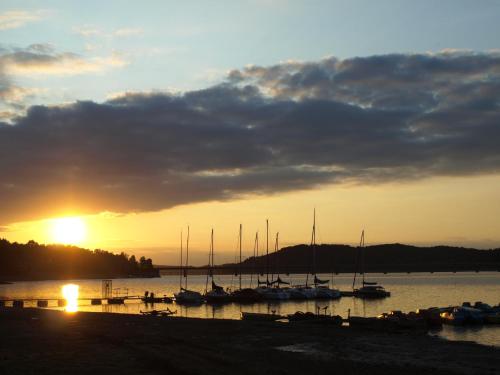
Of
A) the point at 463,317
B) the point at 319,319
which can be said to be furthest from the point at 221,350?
the point at 463,317

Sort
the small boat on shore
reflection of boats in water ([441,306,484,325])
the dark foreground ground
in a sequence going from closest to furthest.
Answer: the dark foreground ground → the small boat on shore → reflection of boats in water ([441,306,484,325])

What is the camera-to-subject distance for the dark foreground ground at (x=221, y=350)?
27703mm

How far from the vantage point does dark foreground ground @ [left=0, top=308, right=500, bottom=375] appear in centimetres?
2770

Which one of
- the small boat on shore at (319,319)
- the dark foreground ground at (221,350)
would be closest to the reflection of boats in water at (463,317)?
the small boat on shore at (319,319)

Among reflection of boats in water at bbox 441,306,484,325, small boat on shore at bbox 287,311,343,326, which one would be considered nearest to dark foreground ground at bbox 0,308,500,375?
small boat on shore at bbox 287,311,343,326

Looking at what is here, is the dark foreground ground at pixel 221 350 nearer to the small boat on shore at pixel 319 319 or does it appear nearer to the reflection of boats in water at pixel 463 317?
the small boat on shore at pixel 319 319

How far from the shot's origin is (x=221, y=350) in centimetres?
3444

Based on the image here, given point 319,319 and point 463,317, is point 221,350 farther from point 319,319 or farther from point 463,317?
point 463,317

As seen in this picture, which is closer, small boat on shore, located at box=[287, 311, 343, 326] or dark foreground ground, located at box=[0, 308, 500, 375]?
dark foreground ground, located at box=[0, 308, 500, 375]

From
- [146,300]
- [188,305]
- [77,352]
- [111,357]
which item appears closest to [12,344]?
[77,352]

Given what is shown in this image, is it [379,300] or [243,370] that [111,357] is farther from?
[379,300]

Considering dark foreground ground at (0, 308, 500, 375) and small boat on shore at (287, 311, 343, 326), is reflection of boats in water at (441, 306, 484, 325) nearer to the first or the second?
small boat on shore at (287, 311, 343, 326)

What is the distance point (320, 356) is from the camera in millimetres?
33938

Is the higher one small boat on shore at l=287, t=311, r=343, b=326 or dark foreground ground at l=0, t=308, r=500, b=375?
dark foreground ground at l=0, t=308, r=500, b=375
